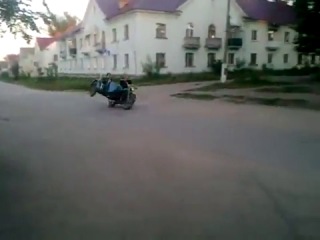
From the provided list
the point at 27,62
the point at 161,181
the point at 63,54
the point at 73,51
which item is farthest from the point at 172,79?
the point at 27,62

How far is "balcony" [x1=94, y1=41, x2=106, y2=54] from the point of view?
46.5 metres

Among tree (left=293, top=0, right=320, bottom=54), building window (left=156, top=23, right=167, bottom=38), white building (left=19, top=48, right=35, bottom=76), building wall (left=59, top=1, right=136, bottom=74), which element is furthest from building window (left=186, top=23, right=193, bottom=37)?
white building (left=19, top=48, right=35, bottom=76)

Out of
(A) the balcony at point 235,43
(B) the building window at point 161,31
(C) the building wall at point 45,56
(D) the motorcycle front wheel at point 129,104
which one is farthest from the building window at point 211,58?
(C) the building wall at point 45,56

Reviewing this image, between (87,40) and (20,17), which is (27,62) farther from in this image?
(20,17)

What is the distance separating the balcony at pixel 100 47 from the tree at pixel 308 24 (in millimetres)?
22736

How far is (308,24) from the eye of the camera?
28.1m

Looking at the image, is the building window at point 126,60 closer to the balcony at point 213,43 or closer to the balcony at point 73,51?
the balcony at point 213,43

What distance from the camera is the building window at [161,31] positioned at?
41166 millimetres

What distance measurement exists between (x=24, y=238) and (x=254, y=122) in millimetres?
10031

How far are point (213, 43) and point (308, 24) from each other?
55.7 ft

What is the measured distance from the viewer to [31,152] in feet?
29.1

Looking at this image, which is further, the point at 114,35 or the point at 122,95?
the point at 114,35

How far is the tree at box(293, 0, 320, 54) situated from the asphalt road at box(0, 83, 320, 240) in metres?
16.9

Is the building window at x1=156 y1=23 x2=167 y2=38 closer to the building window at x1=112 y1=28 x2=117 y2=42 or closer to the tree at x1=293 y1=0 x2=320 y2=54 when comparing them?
the building window at x1=112 y1=28 x2=117 y2=42
